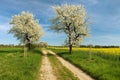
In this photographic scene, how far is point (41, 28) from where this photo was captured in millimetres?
89500

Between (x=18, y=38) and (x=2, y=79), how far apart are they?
217ft

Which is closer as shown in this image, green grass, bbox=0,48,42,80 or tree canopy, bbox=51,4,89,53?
green grass, bbox=0,48,42,80

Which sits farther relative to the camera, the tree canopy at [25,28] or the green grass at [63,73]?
the tree canopy at [25,28]

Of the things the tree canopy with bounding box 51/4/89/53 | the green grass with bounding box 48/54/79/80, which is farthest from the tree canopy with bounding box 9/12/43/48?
the green grass with bounding box 48/54/79/80

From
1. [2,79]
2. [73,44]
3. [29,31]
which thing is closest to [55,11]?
[73,44]

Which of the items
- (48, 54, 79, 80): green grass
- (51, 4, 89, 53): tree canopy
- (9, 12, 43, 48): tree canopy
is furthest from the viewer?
(9, 12, 43, 48): tree canopy

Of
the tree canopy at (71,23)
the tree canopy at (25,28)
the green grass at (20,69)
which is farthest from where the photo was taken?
the tree canopy at (25,28)

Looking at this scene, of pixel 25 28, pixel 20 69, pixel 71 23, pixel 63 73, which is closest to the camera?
pixel 63 73

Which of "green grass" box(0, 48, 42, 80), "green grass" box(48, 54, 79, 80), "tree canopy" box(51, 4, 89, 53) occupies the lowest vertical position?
"green grass" box(48, 54, 79, 80)

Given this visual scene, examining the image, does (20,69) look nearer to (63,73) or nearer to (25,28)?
(63,73)

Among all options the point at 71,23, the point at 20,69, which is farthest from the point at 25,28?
the point at 20,69

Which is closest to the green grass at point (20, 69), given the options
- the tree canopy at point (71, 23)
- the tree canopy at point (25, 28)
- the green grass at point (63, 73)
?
the green grass at point (63, 73)

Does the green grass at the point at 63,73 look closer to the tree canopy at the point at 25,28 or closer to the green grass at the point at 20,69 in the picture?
the green grass at the point at 20,69

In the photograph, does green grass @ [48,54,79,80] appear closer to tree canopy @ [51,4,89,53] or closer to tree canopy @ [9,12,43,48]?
tree canopy @ [51,4,89,53]
